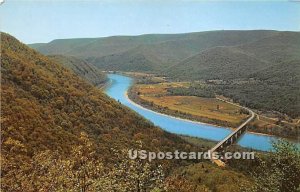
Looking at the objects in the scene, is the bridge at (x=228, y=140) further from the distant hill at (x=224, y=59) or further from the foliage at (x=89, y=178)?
the foliage at (x=89, y=178)

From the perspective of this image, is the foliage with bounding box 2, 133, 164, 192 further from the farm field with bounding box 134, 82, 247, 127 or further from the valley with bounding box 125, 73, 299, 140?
the farm field with bounding box 134, 82, 247, 127

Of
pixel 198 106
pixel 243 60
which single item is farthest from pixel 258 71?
pixel 198 106

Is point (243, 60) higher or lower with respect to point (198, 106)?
higher

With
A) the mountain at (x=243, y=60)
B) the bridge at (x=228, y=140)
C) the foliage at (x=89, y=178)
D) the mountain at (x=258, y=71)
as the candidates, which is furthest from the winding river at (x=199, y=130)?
the mountain at (x=243, y=60)

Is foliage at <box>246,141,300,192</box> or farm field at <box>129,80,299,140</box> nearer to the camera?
foliage at <box>246,141,300,192</box>

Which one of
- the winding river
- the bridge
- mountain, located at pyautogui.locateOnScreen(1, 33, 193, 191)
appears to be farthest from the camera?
the winding river

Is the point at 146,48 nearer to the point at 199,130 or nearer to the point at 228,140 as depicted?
the point at 199,130

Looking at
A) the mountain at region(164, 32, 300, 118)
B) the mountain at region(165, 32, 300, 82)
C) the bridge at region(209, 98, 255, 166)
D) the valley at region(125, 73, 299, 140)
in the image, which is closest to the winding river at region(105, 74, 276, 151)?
the bridge at region(209, 98, 255, 166)
